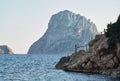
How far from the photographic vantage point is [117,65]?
9531 centimetres

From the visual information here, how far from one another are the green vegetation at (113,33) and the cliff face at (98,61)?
6.81 ft

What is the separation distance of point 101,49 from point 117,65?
9.05 m

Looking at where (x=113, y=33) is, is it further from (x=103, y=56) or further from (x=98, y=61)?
(x=98, y=61)

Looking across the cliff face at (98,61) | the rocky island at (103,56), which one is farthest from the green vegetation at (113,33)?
the cliff face at (98,61)

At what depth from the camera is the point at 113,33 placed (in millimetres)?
103312

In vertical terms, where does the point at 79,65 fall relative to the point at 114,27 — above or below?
below

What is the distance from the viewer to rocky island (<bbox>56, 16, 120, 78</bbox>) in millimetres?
96438

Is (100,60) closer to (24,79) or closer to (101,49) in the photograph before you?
(101,49)

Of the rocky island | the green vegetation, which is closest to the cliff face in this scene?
the rocky island

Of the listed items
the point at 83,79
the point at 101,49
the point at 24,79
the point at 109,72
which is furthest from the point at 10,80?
the point at 101,49

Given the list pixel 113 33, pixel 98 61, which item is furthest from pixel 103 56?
pixel 113 33

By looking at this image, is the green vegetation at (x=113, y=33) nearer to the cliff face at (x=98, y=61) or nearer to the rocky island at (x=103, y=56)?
the rocky island at (x=103, y=56)

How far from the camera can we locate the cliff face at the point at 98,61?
95.8 m

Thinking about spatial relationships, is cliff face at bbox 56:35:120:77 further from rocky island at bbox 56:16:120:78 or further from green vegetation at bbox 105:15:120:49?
green vegetation at bbox 105:15:120:49
